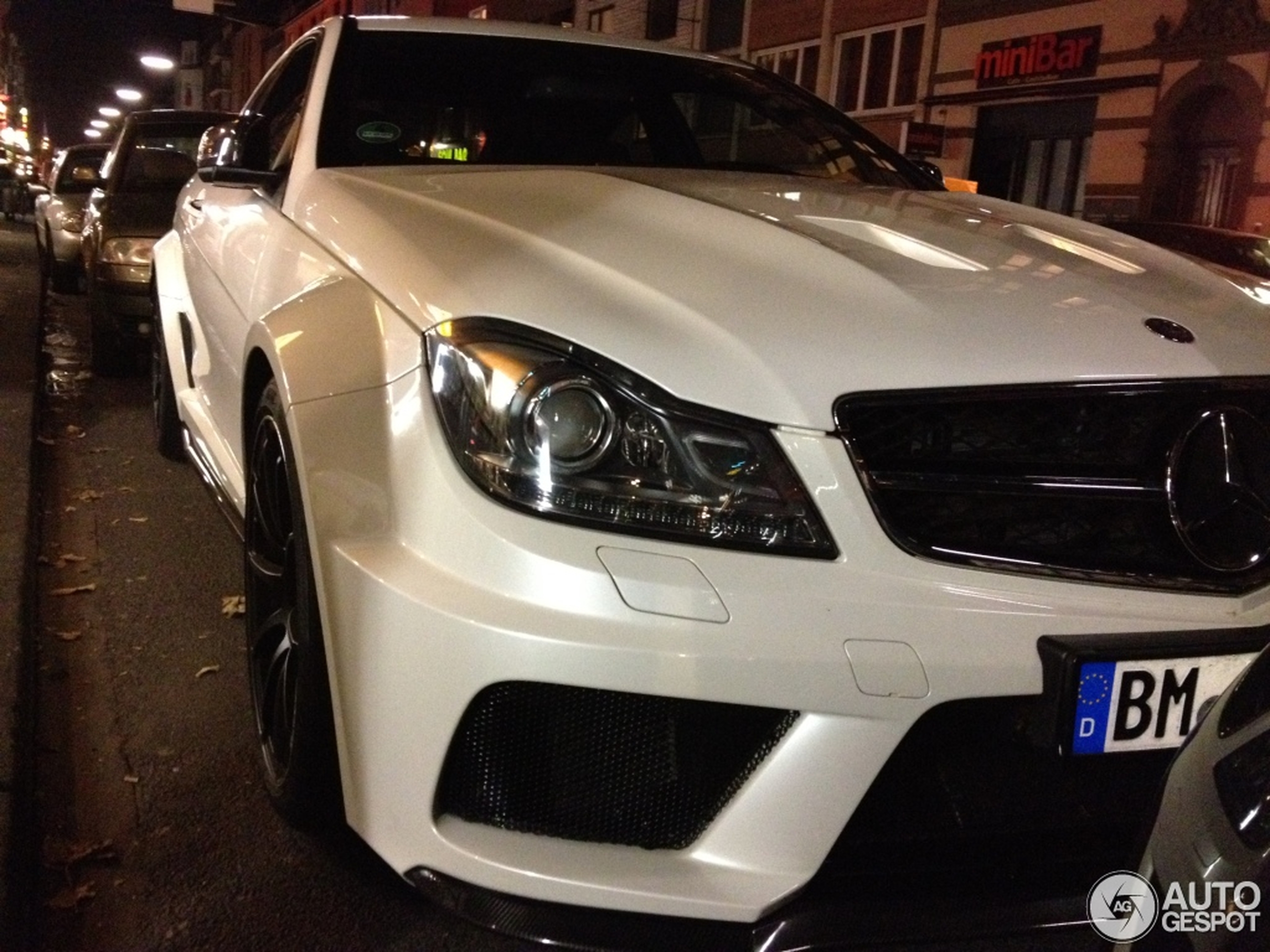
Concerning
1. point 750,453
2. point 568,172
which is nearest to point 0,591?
point 568,172

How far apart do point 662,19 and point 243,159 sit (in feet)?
62.2

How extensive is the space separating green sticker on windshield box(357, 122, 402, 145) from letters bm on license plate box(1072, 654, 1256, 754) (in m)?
2.15

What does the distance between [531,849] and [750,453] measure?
2.00 ft

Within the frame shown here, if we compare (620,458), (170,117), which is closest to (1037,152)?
(170,117)

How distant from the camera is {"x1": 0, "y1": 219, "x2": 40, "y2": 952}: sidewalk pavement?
2121mm

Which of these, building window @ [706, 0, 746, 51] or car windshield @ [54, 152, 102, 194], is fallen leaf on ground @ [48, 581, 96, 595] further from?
building window @ [706, 0, 746, 51]

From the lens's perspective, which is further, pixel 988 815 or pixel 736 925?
pixel 988 815

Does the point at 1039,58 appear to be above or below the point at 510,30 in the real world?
above

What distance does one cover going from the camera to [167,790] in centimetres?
257

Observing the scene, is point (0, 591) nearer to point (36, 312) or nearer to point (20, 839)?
point (20, 839)

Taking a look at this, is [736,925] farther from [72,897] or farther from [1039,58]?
[1039,58]

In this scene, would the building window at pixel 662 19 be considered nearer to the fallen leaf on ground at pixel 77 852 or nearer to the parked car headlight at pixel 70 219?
the parked car headlight at pixel 70 219

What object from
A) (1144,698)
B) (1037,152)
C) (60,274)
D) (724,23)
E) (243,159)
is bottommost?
(60,274)

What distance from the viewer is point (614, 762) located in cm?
161
